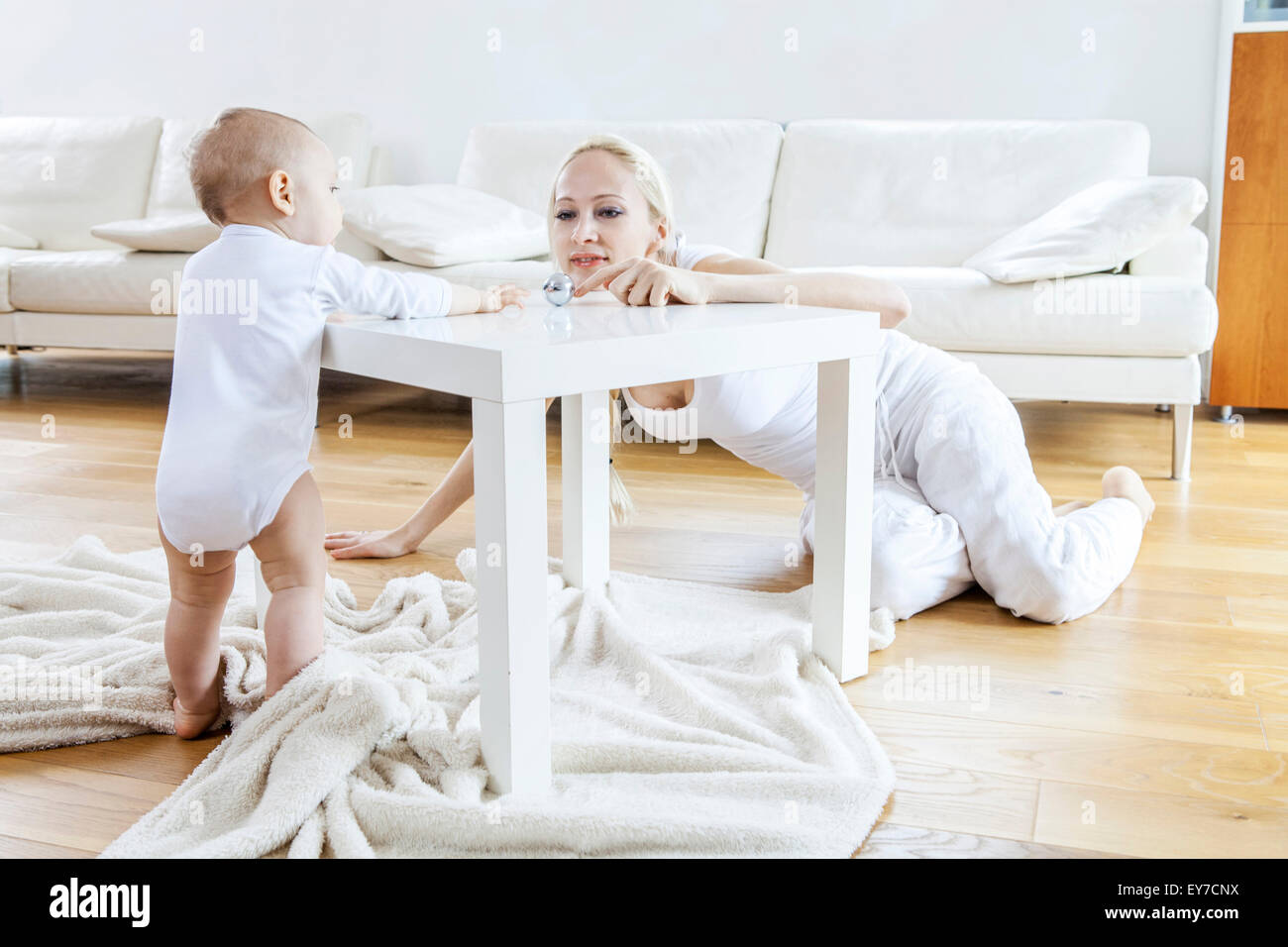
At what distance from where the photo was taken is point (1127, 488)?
1736mm

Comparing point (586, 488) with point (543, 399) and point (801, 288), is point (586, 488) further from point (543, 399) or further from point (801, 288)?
point (543, 399)

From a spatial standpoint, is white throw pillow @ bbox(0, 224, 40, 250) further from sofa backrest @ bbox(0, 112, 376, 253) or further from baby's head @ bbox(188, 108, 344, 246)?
baby's head @ bbox(188, 108, 344, 246)

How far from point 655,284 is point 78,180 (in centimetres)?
284

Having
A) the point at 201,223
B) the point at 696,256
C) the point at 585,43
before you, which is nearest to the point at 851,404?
the point at 696,256

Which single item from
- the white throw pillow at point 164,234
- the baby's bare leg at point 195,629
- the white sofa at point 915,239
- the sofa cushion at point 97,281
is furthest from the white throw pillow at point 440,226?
the baby's bare leg at point 195,629

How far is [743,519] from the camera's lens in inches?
77.1

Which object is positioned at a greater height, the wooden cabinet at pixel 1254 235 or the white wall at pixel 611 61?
the white wall at pixel 611 61

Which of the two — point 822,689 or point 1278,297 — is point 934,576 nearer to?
point 822,689

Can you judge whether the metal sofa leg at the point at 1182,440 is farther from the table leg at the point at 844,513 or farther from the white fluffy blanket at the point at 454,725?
the table leg at the point at 844,513

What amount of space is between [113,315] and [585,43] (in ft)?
4.76

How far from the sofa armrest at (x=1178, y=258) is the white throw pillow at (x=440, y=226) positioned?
1288 mm

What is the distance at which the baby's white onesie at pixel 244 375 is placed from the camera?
1040mm
